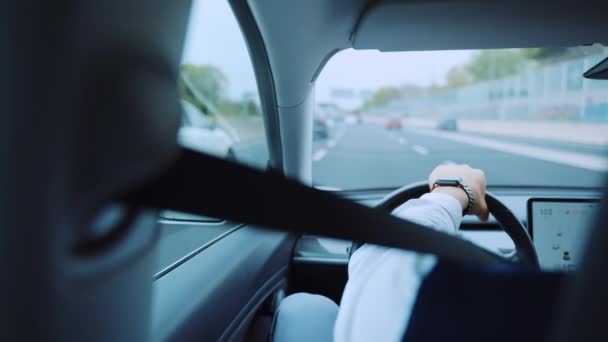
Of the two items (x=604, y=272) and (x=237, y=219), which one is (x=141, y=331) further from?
(x=604, y=272)

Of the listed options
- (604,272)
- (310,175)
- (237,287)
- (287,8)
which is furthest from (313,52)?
(604,272)

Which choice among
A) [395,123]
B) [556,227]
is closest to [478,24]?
[556,227]

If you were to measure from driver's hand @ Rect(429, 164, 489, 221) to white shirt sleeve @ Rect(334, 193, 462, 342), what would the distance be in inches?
22.2

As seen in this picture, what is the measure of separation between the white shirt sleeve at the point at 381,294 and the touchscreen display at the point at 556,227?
1.55m

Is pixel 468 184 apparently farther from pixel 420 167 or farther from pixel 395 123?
pixel 395 123

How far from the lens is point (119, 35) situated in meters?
0.60

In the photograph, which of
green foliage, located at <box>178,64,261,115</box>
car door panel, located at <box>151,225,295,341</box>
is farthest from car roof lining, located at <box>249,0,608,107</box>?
car door panel, located at <box>151,225,295,341</box>

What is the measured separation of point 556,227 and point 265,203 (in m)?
2.21

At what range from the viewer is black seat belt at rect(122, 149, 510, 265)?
0.65 metres

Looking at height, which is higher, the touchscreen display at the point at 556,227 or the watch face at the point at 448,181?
the watch face at the point at 448,181

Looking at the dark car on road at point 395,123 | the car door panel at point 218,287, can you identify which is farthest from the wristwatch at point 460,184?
the dark car on road at point 395,123

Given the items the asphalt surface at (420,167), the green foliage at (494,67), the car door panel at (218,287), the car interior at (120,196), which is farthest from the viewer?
the green foliage at (494,67)

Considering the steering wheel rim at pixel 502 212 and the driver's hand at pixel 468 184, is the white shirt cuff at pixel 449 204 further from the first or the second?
the steering wheel rim at pixel 502 212

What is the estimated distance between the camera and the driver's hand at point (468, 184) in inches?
67.0
